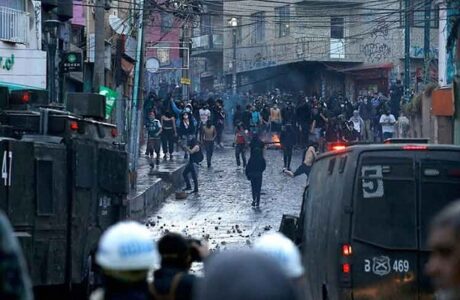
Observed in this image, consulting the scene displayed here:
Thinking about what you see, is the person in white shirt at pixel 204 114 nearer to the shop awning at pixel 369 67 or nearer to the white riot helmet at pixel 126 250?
the shop awning at pixel 369 67

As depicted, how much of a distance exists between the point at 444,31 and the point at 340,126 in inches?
302

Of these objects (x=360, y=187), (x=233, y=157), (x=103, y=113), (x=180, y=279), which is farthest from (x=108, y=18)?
(x=180, y=279)

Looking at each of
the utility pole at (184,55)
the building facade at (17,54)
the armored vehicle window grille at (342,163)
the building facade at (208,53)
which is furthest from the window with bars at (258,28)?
the armored vehicle window grille at (342,163)

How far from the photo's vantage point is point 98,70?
1031 inches

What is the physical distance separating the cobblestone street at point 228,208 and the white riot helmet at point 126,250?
15060 mm

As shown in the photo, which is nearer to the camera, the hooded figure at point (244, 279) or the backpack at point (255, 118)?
the hooded figure at point (244, 279)

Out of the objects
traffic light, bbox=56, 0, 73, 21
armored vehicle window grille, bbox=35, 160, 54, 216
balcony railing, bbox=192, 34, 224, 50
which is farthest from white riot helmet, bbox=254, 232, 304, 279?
balcony railing, bbox=192, 34, 224, 50

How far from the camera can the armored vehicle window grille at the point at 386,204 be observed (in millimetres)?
10984

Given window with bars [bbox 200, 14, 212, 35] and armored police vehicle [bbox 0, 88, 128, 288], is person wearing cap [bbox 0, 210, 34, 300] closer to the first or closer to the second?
armored police vehicle [bbox 0, 88, 128, 288]

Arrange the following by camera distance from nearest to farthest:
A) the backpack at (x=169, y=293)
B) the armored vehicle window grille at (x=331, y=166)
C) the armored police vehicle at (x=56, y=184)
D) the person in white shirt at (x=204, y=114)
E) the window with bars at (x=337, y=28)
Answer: the backpack at (x=169, y=293), the armored vehicle window grille at (x=331, y=166), the armored police vehicle at (x=56, y=184), the person in white shirt at (x=204, y=114), the window with bars at (x=337, y=28)

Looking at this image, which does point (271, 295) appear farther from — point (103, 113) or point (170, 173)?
point (170, 173)

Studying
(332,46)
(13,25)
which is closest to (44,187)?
(13,25)

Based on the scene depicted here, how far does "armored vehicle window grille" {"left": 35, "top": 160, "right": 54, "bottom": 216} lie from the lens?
43.2 ft

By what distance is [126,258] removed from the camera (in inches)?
184
